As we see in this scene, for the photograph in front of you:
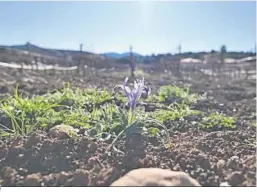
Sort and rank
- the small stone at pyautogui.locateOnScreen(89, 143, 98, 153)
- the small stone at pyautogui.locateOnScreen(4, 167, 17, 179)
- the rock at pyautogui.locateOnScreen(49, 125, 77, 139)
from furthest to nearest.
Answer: the rock at pyautogui.locateOnScreen(49, 125, 77, 139) < the small stone at pyautogui.locateOnScreen(89, 143, 98, 153) < the small stone at pyautogui.locateOnScreen(4, 167, 17, 179)

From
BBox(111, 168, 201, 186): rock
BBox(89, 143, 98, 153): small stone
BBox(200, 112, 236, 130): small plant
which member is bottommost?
BBox(200, 112, 236, 130): small plant

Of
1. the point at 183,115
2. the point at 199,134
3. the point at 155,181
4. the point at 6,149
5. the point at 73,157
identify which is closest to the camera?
the point at 155,181

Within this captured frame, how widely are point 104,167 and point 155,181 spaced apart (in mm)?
441

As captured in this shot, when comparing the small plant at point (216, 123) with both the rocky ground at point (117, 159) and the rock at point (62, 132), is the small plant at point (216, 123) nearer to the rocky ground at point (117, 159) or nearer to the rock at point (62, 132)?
the rocky ground at point (117, 159)

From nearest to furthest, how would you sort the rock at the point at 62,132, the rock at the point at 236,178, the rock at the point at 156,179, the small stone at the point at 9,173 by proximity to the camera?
the rock at the point at 156,179 < the rock at the point at 236,178 < the small stone at the point at 9,173 < the rock at the point at 62,132

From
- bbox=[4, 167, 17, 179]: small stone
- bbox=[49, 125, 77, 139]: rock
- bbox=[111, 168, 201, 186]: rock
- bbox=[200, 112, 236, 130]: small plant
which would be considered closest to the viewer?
bbox=[111, 168, 201, 186]: rock

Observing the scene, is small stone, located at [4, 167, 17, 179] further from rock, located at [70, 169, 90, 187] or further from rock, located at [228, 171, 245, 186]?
rock, located at [228, 171, 245, 186]

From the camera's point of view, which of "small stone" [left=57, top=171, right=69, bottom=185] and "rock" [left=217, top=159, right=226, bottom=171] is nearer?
"small stone" [left=57, top=171, right=69, bottom=185]

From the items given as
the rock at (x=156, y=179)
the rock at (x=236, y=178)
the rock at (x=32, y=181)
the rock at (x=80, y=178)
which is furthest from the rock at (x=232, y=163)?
the rock at (x=32, y=181)

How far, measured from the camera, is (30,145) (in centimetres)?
234

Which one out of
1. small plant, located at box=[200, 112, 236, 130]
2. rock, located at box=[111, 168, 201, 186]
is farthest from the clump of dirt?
small plant, located at box=[200, 112, 236, 130]

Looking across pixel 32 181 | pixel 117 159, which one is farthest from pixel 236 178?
pixel 32 181
